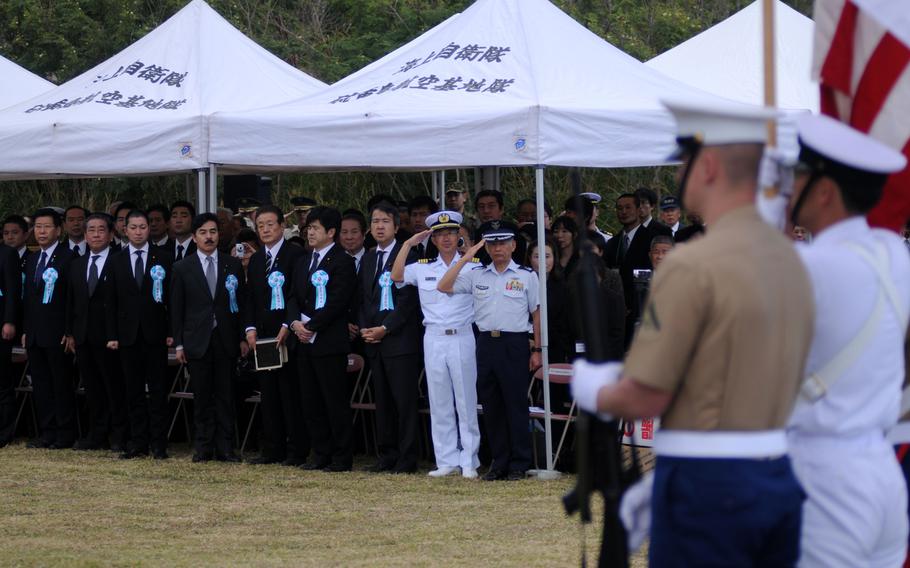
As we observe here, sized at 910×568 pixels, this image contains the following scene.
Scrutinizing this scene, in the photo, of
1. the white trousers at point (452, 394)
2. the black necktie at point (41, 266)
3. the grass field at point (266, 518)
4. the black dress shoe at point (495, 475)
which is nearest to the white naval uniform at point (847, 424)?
the grass field at point (266, 518)

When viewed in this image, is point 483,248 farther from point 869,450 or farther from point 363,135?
point 869,450

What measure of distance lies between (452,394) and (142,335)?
2.69 m

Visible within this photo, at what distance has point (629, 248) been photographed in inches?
465

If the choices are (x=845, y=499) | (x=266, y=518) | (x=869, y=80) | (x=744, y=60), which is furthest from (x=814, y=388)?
(x=744, y=60)

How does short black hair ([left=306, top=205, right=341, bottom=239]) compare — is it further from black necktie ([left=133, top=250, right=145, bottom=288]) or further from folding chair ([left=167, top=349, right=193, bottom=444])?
folding chair ([left=167, top=349, right=193, bottom=444])

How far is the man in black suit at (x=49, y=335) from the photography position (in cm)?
1157

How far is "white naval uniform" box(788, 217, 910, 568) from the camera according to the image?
358 cm

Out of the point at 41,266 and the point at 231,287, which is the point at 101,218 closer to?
the point at 41,266

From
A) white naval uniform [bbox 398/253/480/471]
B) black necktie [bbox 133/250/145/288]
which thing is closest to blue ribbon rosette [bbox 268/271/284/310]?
white naval uniform [bbox 398/253/480/471]

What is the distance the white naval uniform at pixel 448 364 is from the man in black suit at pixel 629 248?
1.62 metres

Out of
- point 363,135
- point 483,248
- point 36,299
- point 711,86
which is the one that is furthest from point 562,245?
point 36,299

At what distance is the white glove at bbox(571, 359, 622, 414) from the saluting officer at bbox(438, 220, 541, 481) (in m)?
6.13

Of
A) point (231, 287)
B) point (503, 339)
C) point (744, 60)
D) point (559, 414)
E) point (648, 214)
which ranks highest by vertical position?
point (744, 60)

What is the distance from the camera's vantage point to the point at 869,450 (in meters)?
3.62
